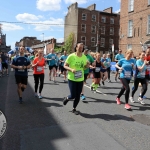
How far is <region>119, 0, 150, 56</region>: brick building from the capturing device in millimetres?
25688

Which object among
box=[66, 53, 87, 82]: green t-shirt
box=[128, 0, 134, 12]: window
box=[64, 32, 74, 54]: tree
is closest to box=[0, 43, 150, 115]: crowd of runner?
box=[66, 53, 87, 82]: green t-shirt

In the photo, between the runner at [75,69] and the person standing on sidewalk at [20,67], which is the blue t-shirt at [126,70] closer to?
the runner at [75,69]

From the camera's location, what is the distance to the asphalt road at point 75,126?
13.7 feet

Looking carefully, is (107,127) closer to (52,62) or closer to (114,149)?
(114,149)

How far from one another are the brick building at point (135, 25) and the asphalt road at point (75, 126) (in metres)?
20.1

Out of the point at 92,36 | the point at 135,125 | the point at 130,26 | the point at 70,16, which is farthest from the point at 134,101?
the point at 70,16

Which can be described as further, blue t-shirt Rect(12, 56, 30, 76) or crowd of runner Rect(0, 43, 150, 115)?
blue t-shirt Rect(12, 56, 30, 76)

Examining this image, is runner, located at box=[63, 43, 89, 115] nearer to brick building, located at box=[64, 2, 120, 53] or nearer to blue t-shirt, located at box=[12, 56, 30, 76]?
blue t-shirt, located at box=[12, 56, 30, 76]

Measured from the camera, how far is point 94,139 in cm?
441

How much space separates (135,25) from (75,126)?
982 inches

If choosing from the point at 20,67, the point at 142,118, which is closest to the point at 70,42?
the point at 20,67

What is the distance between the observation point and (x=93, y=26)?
56.0m

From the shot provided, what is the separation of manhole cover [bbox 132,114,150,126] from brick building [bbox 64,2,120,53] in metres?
46.7

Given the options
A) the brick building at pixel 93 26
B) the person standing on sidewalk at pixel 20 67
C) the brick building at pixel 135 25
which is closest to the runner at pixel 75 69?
the person standing on sidewalk at pixel 20 67
